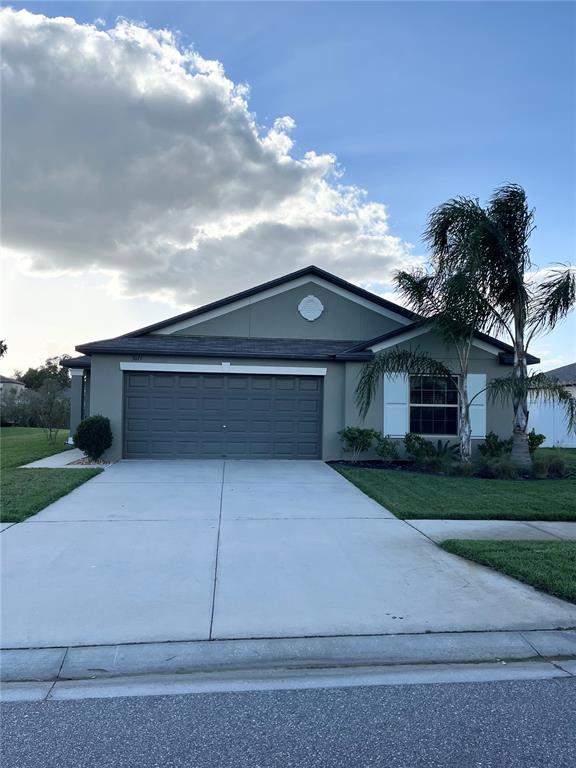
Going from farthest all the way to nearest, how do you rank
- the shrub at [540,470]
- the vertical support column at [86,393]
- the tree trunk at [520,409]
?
the vertical support column at [86,393]
the tree trunk at [520,409]
the shrub at [540,470]

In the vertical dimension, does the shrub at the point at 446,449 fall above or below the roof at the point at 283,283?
below

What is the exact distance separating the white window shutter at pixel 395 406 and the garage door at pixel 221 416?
5.97 feet

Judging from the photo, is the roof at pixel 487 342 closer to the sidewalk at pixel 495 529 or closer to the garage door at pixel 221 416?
the garage door at pixel 221 416

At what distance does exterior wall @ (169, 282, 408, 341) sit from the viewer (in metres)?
16.5

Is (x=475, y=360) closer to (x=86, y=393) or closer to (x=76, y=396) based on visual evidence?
(x=86, y=393)

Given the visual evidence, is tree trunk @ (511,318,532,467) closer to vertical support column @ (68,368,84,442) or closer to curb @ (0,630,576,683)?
curb @ (0,630,576,683)

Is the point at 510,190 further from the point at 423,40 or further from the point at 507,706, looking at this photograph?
the point at 507,706

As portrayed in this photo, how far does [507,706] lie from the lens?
3.43 metres

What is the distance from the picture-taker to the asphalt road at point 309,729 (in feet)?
9.47

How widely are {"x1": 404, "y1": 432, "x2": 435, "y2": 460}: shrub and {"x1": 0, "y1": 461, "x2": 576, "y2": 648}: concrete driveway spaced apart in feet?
15.8

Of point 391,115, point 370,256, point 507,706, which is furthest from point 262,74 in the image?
point 507,706

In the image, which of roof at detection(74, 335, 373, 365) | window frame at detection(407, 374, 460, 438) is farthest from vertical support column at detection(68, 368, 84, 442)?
window frame at detection(407, 374, 460, 438)

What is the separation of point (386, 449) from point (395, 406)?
137cm

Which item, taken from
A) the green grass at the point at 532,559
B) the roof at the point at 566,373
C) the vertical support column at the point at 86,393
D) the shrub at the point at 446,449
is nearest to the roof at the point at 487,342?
the shrub at the point at 446,449
